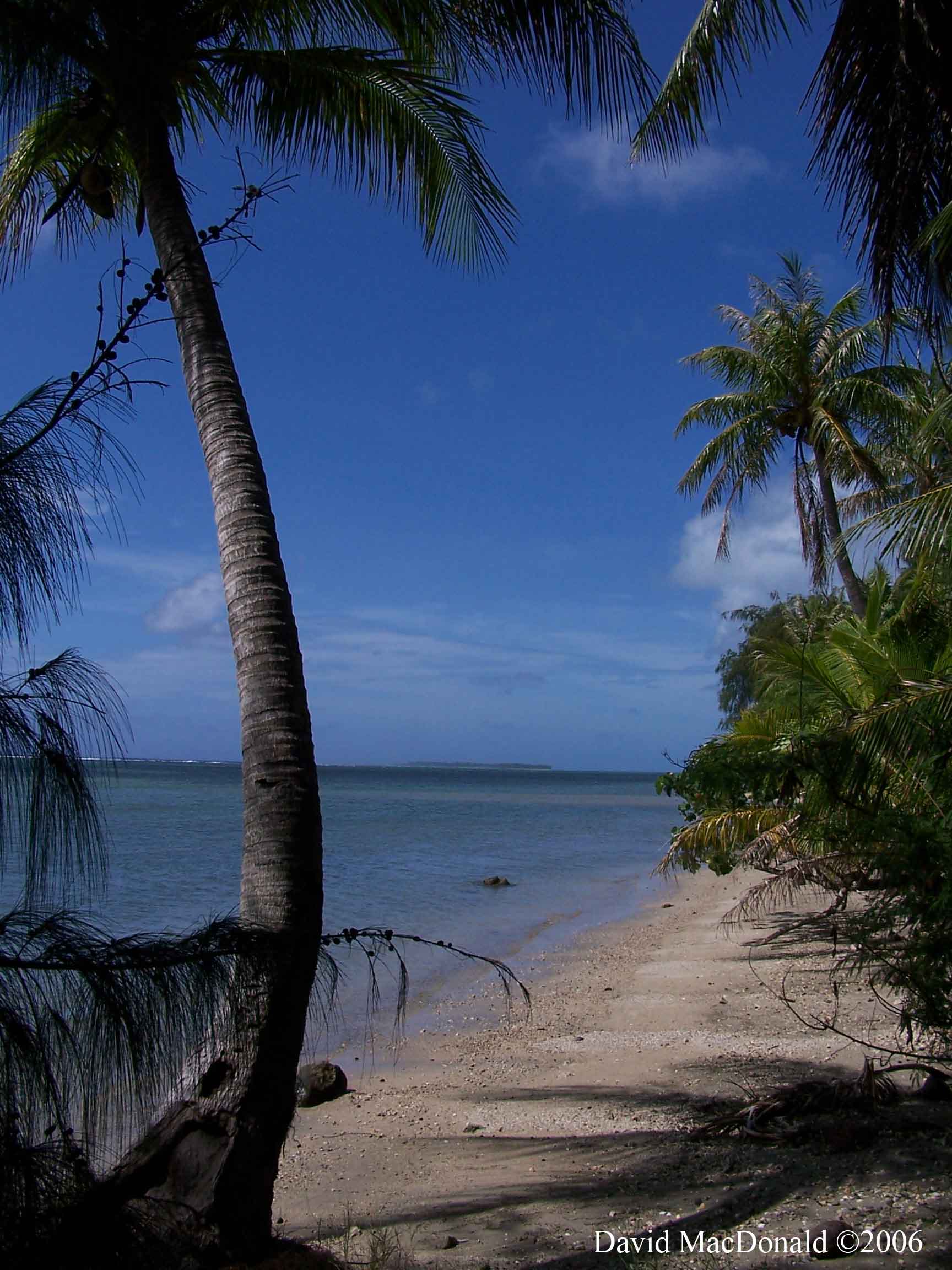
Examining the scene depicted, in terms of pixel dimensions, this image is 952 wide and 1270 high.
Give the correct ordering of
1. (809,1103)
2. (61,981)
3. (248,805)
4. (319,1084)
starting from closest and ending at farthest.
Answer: (61,981), (248,805), (809,1103), (319,1084)

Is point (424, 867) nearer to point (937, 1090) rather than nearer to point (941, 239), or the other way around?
point (937, 1090)

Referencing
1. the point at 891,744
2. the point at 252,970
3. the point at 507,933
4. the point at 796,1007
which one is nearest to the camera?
the point at 252,970

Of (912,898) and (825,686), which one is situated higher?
(825,686)

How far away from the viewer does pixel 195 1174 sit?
10.4ft

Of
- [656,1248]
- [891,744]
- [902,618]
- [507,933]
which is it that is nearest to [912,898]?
[891,744]

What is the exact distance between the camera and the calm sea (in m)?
17.2

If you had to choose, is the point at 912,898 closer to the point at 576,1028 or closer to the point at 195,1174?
the point at 195,1174

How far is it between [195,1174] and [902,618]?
8433 mm

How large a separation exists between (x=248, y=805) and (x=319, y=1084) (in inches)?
214

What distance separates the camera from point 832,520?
679 inches

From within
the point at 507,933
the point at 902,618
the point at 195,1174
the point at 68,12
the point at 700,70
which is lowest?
the point at 507,933

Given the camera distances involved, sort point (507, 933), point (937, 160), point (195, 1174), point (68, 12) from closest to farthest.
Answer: point (195, 1174)
point (68, 12)
point (937, 160)
point (507, 933)

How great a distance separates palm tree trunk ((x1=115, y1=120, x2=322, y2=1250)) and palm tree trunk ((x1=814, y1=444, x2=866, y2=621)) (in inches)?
546

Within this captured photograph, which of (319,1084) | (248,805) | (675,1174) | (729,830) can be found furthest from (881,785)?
(729,830)
